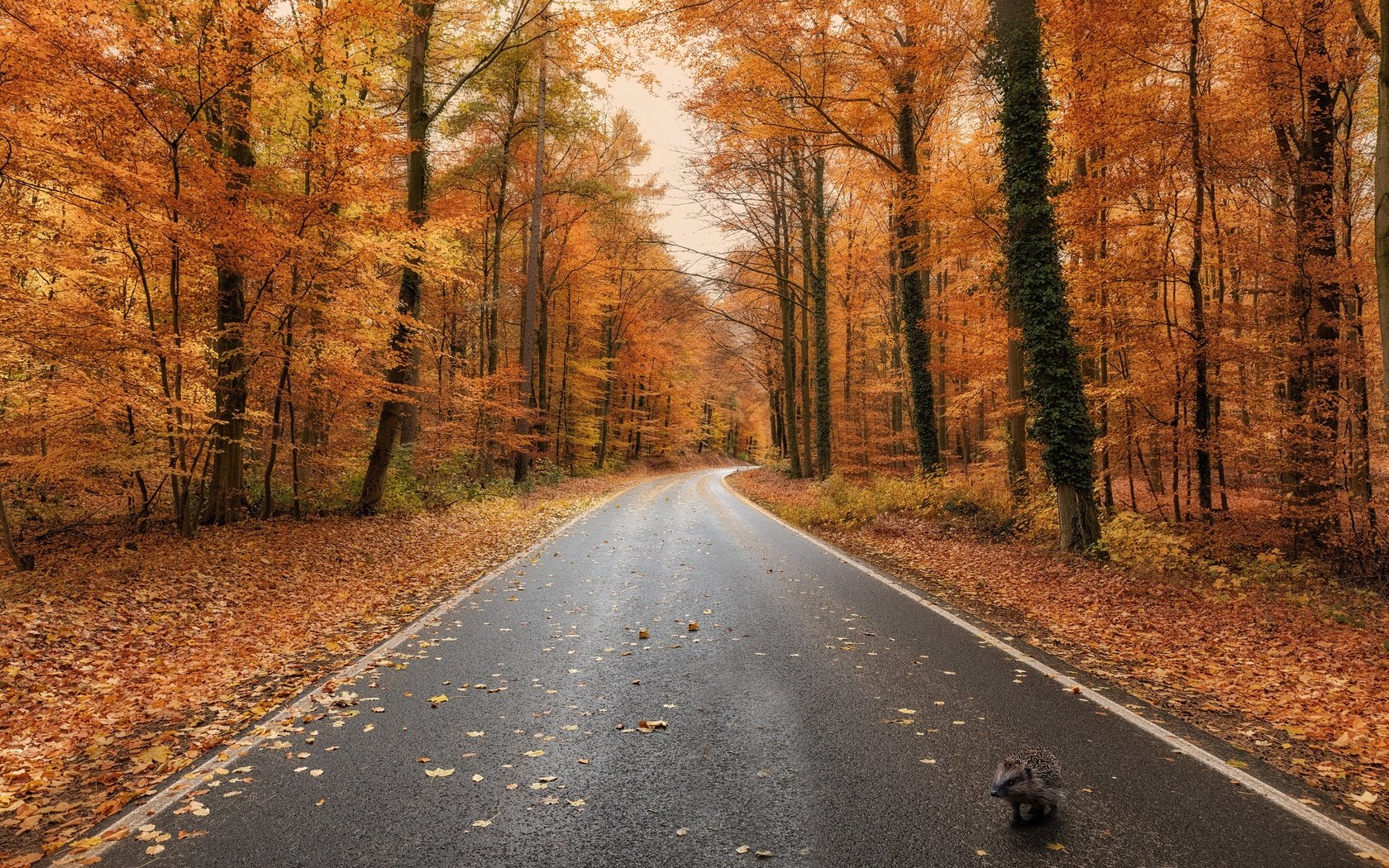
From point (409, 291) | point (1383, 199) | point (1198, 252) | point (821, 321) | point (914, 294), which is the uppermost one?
point (821, 321)

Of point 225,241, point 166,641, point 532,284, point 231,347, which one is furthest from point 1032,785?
point 532,284

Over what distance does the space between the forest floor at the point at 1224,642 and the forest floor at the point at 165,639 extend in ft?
20.8

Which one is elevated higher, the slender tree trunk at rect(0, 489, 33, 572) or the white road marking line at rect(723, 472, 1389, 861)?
the slender tree trunk at rect(0, 489, 33, 572)

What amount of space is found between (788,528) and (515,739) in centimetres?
1131

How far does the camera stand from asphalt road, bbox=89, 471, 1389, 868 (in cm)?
291

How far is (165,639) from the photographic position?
6.28 m

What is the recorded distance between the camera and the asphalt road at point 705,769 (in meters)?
2.91

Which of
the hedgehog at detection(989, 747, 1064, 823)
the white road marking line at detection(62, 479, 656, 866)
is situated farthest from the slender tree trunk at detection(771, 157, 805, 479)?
the hedgehog at detection(989, 747, 1064, 823)

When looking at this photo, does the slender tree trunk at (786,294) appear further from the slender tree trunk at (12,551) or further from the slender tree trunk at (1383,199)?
the slender tree trunk at (12,551)

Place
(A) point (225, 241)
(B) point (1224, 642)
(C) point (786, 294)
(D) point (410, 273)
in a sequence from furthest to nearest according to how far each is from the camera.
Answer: (C) point (786, 294)
(D) point (410, 273)
(A) point (225, 241)
(B) point (1224, 642)

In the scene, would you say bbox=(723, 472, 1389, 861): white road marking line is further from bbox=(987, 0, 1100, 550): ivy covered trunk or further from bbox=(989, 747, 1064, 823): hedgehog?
bbox=(987, 0, 1100, 550): ivy covered trunk

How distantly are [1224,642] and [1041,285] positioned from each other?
5760 mm

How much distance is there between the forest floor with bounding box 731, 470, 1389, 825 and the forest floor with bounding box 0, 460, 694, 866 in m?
6.33

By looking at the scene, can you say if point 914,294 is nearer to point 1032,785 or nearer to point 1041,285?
point 1041,285
